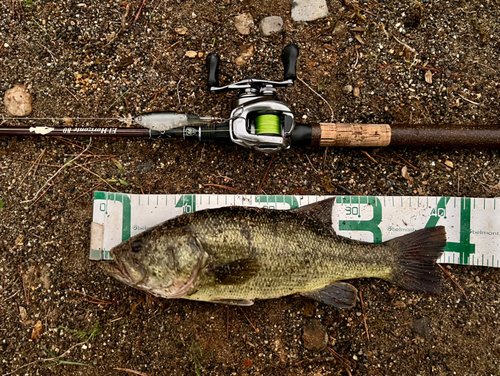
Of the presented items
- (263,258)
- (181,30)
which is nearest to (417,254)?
(263,258)

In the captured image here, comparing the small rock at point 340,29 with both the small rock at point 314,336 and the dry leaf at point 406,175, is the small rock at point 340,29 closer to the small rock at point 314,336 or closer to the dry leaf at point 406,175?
the dry leaf at point 406,175

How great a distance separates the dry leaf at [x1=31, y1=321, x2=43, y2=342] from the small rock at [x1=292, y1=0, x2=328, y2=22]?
13.2 feet

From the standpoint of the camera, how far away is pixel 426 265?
124 inches

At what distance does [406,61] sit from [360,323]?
8.93 feet

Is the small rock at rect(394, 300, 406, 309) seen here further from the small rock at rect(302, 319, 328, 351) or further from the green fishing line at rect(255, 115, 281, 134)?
the green fishing line at rect(255, 115, 281, 134)

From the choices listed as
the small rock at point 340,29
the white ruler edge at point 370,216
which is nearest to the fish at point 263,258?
the white ruler edge at point 370,216

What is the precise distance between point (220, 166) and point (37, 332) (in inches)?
94.6

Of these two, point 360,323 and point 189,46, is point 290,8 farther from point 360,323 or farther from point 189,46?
point 360,323

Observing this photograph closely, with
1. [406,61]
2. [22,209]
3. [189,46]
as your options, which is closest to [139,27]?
[189,46]

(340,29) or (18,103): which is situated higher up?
(340,29)

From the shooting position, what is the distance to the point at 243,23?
362cm

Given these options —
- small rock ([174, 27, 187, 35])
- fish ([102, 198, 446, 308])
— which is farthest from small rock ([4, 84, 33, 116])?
fish ([102, 198, 446, 308])

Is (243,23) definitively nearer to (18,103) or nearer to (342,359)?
(18,103)

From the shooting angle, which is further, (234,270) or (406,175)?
(406,175)
